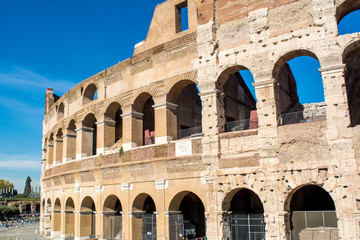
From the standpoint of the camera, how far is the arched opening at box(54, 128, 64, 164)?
20.9 m

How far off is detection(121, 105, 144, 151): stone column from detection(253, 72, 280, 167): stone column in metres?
5.60

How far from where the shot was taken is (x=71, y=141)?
19.5 m

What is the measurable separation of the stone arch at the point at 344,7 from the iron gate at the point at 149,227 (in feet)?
31.6

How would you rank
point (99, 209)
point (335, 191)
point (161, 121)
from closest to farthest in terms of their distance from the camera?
point (335, 191), point (161, 121), point (99, 209)

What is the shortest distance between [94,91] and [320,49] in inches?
459

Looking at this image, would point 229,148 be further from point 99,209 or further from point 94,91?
point 94,91

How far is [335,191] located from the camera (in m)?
9.88

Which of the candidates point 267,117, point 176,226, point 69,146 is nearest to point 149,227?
point 176,226

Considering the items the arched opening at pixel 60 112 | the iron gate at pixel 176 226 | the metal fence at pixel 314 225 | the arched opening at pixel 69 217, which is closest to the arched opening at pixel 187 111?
the iron gate at pixel 176 226

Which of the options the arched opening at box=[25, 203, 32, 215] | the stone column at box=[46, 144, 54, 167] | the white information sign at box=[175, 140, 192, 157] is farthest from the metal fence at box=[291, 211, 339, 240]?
the arched opening at box=[25, 203, 32, 215]

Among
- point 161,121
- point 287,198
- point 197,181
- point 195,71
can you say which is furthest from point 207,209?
point 195,71

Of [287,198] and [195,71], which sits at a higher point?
[195,71]

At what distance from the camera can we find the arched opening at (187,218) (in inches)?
514

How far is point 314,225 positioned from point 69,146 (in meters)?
13.2
